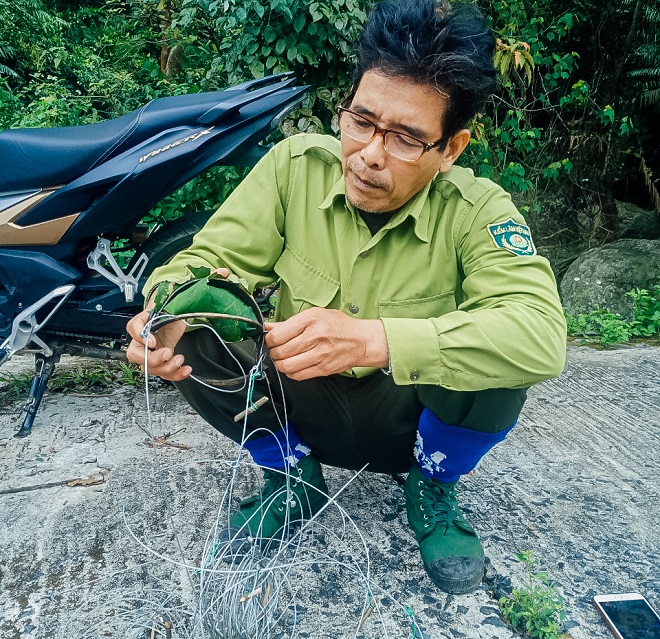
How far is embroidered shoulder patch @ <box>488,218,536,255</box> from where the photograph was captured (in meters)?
1.44

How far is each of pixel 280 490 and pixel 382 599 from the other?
370 mm

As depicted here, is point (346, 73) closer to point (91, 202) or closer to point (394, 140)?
point (91, 202)

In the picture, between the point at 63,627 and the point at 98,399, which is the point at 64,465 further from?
the point at 63,627

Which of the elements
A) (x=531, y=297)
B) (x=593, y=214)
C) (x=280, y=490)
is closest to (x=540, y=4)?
(x=593, y=214)

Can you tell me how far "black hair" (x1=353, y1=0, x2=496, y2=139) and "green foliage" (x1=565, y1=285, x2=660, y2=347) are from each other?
2277 millimetres

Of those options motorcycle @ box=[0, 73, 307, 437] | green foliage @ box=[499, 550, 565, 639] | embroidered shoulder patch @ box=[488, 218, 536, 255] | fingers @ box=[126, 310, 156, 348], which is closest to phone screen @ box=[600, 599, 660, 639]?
green foliage @ box=[499, 550, 565, 639]

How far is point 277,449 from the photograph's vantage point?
1692mm

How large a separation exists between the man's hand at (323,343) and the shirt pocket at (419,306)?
0.31 m

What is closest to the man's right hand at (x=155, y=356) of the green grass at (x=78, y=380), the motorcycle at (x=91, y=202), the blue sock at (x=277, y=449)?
the blue sock at (x=277, y=449)

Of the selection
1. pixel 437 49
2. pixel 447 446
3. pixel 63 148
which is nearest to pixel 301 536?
pixel 447 446

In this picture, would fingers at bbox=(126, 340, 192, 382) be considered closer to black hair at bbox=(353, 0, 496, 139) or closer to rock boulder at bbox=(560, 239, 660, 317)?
black hair at bbox=(353, 0, 496, 139)

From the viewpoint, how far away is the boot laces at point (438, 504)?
5.34 ft

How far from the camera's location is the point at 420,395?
155 cm

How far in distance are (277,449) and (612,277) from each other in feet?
11.9
